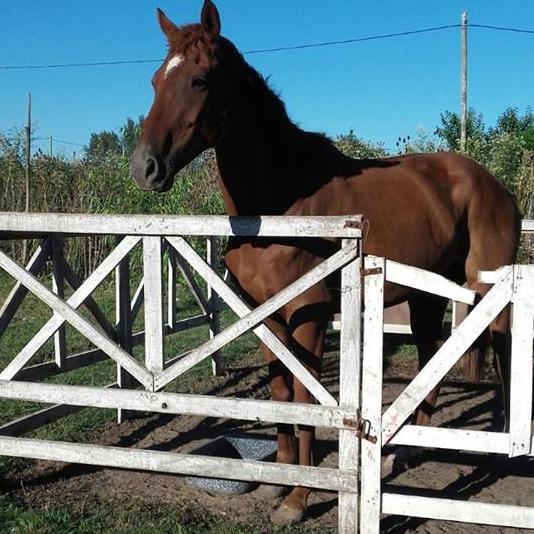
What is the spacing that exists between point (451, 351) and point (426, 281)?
1.03 feet

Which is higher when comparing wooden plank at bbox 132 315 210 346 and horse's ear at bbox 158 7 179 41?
horse's ear at bbox 158 7 179 41

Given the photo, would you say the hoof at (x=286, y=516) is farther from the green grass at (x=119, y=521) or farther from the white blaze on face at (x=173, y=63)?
the white blaze on face at (x=173, y=63)

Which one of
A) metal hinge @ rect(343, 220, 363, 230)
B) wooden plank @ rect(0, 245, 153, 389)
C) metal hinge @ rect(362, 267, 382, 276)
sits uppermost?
metal hinge @ rect(343, 220, 363, 230)

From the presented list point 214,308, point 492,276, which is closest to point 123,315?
point 214,308

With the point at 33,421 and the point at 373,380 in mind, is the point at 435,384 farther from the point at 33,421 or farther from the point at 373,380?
the point at 33,421

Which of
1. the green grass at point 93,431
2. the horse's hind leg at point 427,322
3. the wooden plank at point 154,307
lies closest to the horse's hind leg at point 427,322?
the horse's hind leg at point 427,322

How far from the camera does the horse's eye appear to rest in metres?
3.04

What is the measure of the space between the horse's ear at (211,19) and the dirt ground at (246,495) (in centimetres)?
247

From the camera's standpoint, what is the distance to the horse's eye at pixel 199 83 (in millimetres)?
3039

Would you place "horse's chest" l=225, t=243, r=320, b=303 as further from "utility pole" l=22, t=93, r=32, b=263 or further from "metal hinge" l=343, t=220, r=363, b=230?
"utility pole" l=22, t=93, r=32, b=263

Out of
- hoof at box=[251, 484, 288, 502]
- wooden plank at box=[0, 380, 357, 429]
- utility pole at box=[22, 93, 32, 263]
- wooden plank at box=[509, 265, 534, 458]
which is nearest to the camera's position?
wooden plank at box=[509, 265, 534, 458]

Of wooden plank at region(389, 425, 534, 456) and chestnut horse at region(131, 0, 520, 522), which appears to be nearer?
wooden plank at region(389, 425, 534, 456)

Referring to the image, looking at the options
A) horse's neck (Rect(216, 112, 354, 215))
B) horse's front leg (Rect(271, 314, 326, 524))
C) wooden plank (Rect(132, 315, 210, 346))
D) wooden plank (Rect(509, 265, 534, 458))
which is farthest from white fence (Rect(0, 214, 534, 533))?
wooden plank (Rect(132, 315, 210, 346))

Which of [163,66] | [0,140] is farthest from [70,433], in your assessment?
[0,140]
